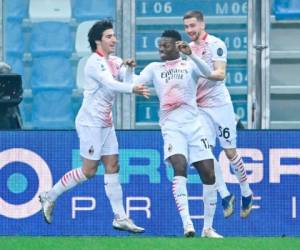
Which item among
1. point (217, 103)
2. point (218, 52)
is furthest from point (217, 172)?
point (218, 52)

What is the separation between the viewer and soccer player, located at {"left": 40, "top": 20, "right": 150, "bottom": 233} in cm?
1562

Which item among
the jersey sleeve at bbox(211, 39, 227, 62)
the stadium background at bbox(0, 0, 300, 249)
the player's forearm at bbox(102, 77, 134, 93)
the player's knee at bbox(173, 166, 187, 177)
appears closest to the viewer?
the player's forearm at bbox(102, 77, 134, 93)

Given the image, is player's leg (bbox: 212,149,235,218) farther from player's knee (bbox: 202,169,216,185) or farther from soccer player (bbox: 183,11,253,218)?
player's knee (bbox: 202,169,216,185)

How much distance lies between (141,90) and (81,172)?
1.47 metres

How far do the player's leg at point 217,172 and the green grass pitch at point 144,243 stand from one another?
111 cm

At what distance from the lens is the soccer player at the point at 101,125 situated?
1562cm

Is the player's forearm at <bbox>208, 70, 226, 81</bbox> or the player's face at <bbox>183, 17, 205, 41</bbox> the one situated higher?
the player's face at <bbox>183, 17, 205, 41</bbox>

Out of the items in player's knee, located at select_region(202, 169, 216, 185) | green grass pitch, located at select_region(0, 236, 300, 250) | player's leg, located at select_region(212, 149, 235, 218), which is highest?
player's knee, located at select_region(202, 169, 216, 185)

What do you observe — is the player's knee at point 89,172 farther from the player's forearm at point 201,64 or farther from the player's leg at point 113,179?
the player's forearm at point 201,64

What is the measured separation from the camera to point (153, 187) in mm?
17156

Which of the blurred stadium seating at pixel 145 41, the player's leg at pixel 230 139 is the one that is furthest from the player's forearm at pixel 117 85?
the blurred stadium seating at pixel 145 41

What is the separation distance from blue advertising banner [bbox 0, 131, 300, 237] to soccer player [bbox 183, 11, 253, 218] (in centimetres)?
61

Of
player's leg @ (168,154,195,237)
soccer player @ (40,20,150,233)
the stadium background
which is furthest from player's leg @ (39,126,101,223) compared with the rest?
Result: the stadium background

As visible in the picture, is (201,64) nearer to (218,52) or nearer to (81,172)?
(218,52)
